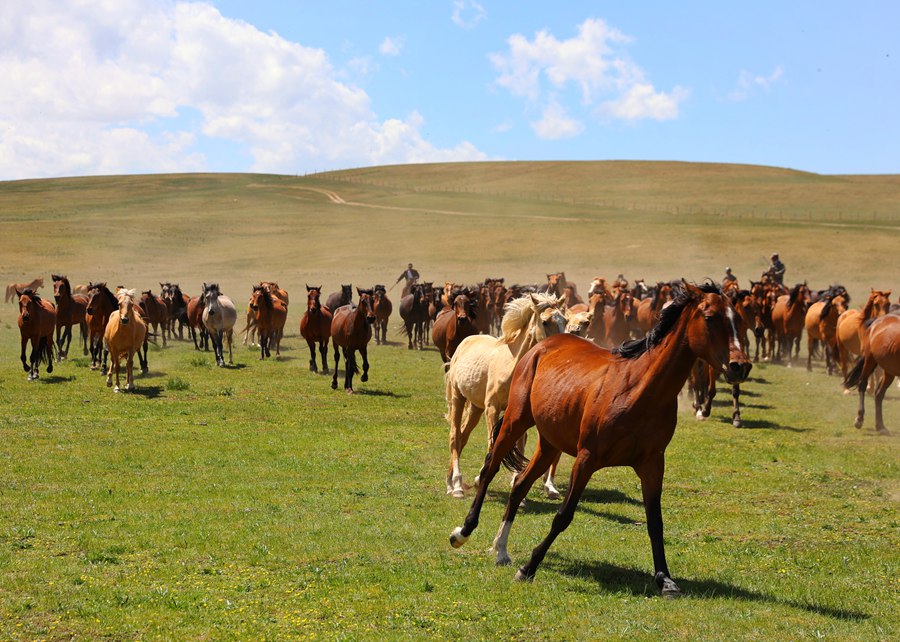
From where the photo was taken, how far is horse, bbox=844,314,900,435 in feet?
57.5

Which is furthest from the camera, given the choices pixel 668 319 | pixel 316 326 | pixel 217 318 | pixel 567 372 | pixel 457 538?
pixel 217 318

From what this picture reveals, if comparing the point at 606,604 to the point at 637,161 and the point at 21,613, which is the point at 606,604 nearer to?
the point at 21,613

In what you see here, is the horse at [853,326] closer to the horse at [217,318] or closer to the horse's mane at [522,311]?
the horse's mane at [522,311]

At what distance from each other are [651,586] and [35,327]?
732 inches

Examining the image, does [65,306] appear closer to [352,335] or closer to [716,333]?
[352,335]

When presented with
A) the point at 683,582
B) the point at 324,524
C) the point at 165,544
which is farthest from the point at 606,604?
the point at 165,544

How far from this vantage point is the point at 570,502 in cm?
788

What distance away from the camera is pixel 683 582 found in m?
8.23

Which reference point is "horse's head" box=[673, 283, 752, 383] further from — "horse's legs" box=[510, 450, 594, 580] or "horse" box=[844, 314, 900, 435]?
"horse" box=[844, 314, 900, 435]

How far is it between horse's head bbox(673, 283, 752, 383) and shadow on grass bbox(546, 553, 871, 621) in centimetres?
194

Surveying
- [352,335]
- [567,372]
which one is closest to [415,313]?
[352,335]

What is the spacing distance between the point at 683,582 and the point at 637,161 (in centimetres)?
13634

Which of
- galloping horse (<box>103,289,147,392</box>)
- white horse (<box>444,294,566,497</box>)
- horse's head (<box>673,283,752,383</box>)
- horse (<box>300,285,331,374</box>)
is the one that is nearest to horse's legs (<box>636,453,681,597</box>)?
horse's head (<box>673,283,752,383</box>)

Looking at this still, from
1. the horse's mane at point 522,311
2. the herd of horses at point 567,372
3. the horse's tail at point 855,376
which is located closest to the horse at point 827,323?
the herd of horses at point 567,372
